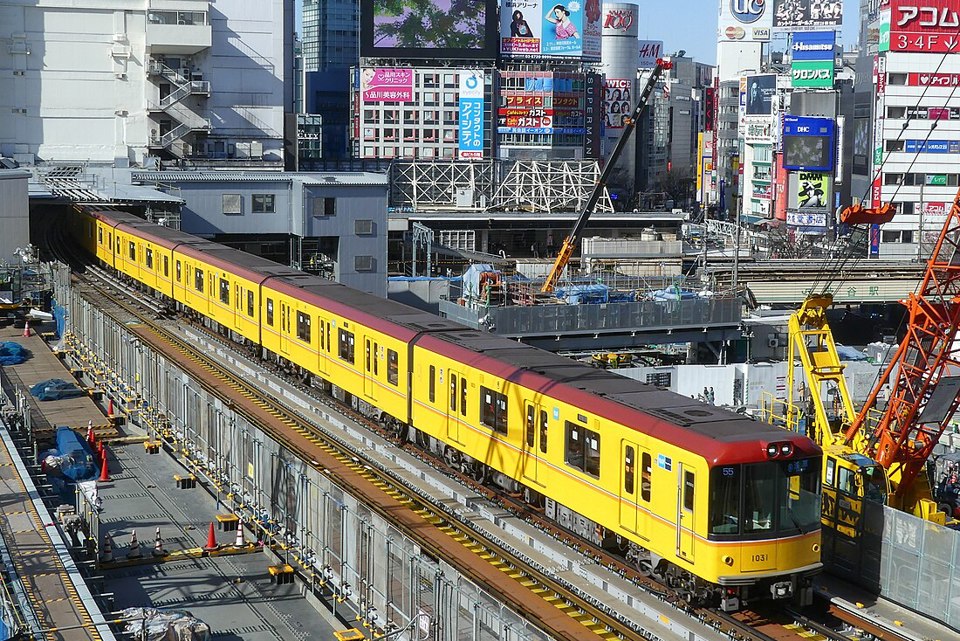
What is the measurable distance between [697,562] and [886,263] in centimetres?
4678

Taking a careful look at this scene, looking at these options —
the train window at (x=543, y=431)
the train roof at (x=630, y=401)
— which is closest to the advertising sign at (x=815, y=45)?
the train roof at (x=630, y=401)

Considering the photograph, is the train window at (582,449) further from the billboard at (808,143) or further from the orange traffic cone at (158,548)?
the billboard at (808,143)

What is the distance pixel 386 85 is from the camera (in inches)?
3671

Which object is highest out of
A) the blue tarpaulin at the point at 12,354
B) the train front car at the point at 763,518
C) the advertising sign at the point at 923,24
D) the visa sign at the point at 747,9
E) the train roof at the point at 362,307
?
the visa sign at the point at 747,9

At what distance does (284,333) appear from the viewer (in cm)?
2998

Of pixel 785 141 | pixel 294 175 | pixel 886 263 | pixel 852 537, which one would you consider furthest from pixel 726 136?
pixel 852 537

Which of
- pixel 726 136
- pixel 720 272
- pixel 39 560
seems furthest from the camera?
pixel 726 136

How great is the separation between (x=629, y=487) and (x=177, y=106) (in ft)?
190

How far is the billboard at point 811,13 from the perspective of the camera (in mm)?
113562

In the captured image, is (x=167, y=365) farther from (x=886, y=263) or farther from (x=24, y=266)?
(x=886, y=263)

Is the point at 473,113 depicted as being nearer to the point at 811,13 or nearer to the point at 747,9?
the point at 811,13

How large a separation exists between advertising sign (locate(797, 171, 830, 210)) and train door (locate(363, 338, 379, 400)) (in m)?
66.4

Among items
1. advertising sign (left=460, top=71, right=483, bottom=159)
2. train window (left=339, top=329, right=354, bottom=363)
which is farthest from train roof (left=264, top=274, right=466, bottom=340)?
advertising sign (left=460, top=71, right=483, bottom=159)

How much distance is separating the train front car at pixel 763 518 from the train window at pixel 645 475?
1163mm
